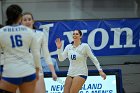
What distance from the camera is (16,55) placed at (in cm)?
384

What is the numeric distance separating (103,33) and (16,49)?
24.0ft

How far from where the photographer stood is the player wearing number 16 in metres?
3.82

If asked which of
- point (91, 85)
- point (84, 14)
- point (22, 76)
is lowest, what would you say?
point (91, 85)

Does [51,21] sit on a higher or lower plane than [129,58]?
higher

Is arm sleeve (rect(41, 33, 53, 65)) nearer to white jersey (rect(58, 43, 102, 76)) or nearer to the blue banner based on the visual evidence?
white jersey (rect(58, 43, 102, 76))

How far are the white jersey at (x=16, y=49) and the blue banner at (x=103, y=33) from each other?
6.91 metres

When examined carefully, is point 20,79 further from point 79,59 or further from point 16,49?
point 79,59

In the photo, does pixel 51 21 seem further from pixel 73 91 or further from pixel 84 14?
pixel 73 91

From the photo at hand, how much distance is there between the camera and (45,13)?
1126 centimetres

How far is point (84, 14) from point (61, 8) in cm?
76

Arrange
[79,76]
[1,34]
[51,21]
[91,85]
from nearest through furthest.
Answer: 1. [1,34]
2. [79,76]
3. [91,85]
4. [51,21]

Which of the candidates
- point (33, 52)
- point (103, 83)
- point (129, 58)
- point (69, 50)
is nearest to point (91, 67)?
point (129, 58)

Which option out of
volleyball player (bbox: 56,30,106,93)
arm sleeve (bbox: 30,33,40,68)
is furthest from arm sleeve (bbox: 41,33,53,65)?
volleyball player (bbox: 56,30,106,93)

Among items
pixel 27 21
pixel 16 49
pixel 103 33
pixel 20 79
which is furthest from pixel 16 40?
pixel 103 33
